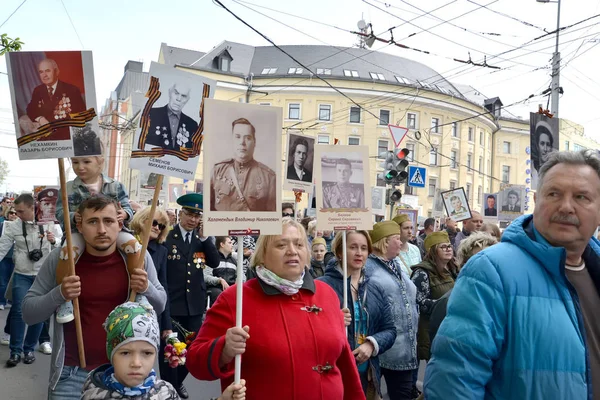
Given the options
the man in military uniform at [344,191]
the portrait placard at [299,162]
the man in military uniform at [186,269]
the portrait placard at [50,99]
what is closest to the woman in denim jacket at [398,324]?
the man in military uniform at [344,191]

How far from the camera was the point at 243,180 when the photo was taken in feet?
10.5

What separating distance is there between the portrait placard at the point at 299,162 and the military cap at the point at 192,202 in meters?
0.96

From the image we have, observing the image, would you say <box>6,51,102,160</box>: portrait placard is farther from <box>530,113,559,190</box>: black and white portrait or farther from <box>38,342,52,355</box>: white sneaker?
<box>530,113,559,190</box>: black and white portrait

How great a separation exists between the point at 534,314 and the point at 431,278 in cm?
394

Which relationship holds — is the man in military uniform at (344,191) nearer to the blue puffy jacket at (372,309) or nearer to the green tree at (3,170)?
the blue puffy jacket at (372,309)

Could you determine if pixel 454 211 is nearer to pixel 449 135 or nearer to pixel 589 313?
pixel 589 313

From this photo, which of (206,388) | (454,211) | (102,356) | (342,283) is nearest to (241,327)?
(102,356)

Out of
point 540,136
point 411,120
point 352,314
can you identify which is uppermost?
point 411,120

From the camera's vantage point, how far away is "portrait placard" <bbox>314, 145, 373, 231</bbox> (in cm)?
475

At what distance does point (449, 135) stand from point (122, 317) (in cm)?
5185

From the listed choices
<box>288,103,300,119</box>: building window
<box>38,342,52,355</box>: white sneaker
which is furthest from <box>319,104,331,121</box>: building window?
<box>38,342,52,355</box>: white sneaker

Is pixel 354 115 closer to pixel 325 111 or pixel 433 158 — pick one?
pixel 325 111

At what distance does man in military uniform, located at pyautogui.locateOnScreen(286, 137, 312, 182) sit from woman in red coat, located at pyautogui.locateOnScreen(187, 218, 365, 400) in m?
1.97

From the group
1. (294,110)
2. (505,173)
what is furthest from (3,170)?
(505,173)
